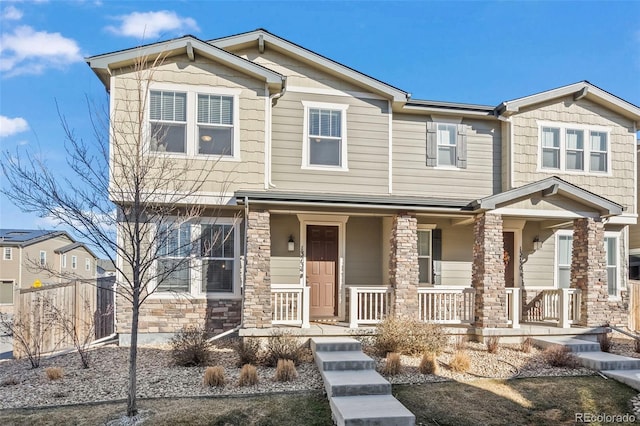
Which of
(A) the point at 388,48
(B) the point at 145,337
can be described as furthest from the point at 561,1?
(B) the point at 145,337

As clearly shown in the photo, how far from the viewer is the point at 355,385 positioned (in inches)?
257

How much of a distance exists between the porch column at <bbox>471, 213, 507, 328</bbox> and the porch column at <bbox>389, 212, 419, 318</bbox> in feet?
5.00

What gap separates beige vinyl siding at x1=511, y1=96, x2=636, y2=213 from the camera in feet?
40.9

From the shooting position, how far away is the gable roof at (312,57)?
11133 millimetres

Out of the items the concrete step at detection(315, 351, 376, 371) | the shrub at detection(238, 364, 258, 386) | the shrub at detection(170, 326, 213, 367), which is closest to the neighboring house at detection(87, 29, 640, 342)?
the shrub at detection(170, 326, 213, 367)

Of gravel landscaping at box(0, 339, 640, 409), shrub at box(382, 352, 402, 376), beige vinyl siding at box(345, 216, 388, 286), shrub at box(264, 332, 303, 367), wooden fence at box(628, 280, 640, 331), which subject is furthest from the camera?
wooden fence at box(628, 280, 640, 331)

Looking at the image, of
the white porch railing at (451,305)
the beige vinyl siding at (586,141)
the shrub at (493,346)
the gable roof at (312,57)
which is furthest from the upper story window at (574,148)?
the shrub at (493,346)

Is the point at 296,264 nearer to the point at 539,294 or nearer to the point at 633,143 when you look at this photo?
the point at 539,294

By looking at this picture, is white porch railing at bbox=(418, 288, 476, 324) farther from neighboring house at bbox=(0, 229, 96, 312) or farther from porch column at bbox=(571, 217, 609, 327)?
neighboring house at bbox=(0, 229, 96, 312)

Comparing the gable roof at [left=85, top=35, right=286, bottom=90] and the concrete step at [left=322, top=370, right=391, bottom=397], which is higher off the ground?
the gable roof at [left=85, top=35, right=286, bottom=90]

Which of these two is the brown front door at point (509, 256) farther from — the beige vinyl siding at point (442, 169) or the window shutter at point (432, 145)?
the window shutter at point (432, 145)

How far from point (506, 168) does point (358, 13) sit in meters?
6.17

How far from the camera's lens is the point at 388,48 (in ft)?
49.8

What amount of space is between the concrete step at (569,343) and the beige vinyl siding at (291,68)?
8174 millimetres
